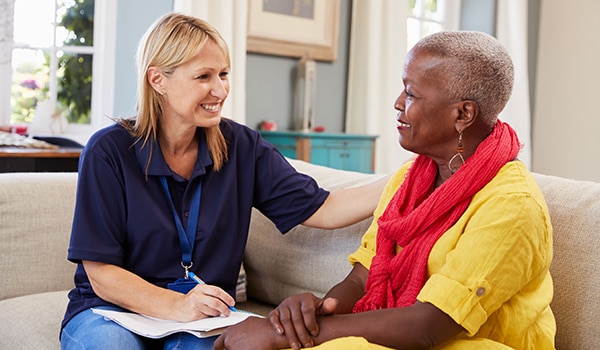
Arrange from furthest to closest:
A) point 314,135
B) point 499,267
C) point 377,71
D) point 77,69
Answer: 1. point 377,71
2. point 314,135
3. point 77,69
4. point 499,267

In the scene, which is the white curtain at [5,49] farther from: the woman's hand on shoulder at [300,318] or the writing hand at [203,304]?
the woman's hand on shoulder at [300,318]

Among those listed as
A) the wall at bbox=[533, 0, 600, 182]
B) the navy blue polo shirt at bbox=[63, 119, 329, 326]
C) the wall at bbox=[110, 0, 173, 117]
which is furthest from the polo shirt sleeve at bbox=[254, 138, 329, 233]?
the wall at bbox=[533, 0, 600, 182]

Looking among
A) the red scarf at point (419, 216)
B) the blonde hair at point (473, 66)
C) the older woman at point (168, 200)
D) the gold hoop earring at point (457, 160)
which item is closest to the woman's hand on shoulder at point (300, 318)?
the red scarf at point (419, 216)

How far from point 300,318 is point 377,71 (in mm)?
4016

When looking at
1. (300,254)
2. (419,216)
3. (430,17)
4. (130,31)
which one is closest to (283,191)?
(300,254)

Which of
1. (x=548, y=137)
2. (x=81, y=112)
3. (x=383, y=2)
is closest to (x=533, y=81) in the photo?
(x=548, y=137)

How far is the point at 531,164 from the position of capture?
686cm

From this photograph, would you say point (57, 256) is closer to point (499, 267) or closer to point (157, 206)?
point (157, 206)

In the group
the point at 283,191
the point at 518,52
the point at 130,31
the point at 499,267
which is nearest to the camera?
the point at 499,267

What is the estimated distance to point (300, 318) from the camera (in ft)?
4.86

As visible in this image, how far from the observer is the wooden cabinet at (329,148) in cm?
457

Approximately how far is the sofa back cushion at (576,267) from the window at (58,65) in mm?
3086

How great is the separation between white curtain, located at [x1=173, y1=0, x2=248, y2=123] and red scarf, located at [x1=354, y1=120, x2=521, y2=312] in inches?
111

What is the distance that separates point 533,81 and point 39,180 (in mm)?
5464
